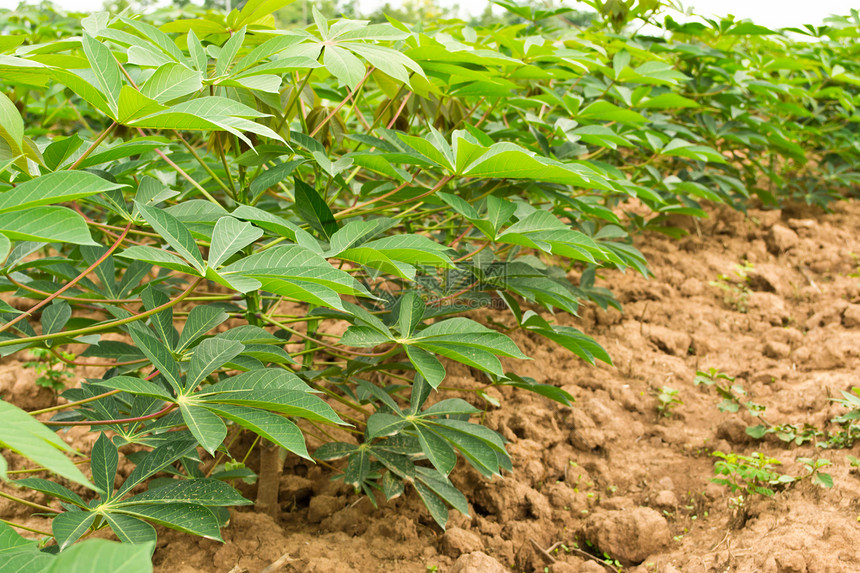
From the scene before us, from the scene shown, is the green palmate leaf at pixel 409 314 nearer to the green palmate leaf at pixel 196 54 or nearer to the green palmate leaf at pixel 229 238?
the green palmate leaf at pixel 229 238

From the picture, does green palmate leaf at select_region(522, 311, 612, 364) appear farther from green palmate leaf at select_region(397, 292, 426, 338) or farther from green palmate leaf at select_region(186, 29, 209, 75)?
green palmate leaf at select_region(186, 29, 209, 75)

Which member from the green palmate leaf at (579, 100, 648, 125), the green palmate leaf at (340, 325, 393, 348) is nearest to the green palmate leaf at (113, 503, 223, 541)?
the green palmate leaf at (340, 325, 393, 348)

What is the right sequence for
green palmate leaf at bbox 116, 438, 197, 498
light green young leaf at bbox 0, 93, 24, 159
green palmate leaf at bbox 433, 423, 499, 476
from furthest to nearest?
1. green palmate leaf at bbox 433, 423, 499, 476
2. green palmate leaf at bbox 116, 438, 197, 498
3. light green young leaf at bbox 0, 93, 24, 159

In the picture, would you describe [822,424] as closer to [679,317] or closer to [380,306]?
[679,317]

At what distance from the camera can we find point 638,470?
1.53m

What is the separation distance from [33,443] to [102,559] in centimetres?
11

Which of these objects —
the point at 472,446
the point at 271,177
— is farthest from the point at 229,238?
the point at 472,446

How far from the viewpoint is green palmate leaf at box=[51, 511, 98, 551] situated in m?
0.75

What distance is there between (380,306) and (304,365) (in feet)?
0.97

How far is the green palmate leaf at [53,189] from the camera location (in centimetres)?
64

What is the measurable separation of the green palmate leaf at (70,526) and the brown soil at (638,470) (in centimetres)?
39

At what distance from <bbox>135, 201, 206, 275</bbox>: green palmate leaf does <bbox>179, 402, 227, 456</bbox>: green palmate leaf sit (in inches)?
7.7

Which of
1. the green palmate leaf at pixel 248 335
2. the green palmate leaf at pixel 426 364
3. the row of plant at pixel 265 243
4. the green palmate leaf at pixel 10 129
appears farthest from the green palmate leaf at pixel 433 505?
the green palmate leaf at pixel 10 129

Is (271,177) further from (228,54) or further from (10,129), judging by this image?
(10,129)
